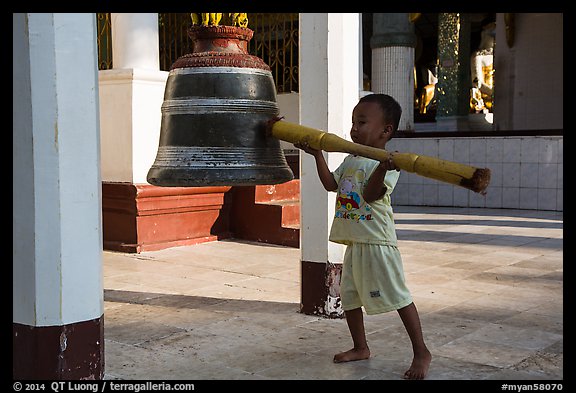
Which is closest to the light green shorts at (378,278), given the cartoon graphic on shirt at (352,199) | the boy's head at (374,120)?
the cartoon graphic on shirt at (352,199)

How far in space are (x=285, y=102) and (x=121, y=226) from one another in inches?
110

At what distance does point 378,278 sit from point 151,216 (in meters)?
3.55

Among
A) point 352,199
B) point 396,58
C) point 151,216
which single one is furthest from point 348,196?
point 396,58

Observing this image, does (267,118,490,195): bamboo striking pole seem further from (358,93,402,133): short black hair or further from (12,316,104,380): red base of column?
(12,316,104,380): red base of column

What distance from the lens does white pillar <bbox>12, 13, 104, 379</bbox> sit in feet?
7.52

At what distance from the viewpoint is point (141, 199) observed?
590cm

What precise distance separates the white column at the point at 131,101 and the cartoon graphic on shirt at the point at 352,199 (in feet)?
11.5

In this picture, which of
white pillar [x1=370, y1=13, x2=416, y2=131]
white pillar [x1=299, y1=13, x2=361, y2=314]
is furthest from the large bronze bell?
white pillar [x1=370, y1=13, x2=416, y2=131]

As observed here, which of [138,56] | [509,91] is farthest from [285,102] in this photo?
[509,91]

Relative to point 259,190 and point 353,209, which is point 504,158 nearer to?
point 259,190

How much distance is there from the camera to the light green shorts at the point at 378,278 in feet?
9.19

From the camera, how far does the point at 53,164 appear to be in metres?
2.33

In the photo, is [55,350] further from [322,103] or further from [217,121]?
[322,103]

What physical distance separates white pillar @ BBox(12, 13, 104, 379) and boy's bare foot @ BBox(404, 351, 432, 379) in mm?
1256
